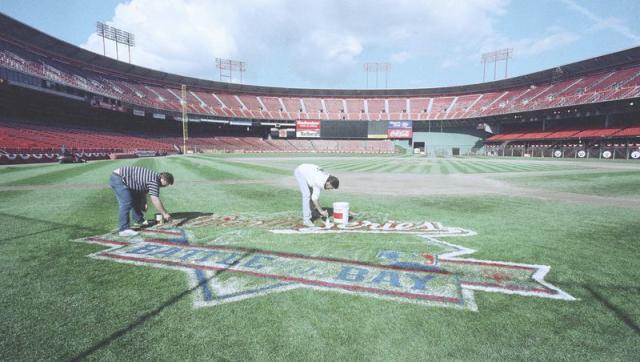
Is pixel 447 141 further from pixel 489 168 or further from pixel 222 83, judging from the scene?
pixel 222 83

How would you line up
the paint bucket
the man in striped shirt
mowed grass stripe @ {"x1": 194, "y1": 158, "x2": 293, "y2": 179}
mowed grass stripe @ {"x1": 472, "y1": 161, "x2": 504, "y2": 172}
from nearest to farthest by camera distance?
1. the man in striped shirt
2. the paint bucket
3. mowed grass stripe @ {"x1": 194, "y1": 158, "x2": 293, "y2": 179}
4. mowed grass stripe @ {"x1": 472, "y1": 161, "x2": 504, "y2": 172}

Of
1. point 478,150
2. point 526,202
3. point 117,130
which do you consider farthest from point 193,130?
point 526,202

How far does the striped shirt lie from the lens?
6227 mm

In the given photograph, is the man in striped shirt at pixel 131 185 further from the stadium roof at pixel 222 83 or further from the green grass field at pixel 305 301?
the stadium roof at pixel 222 83

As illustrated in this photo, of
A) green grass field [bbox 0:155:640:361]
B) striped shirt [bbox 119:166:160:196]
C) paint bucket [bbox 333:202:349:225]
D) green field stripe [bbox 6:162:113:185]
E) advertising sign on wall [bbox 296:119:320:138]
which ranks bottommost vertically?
green field stripe [bbox 6:162:113:185]

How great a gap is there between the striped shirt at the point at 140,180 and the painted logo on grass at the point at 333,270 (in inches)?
36.6

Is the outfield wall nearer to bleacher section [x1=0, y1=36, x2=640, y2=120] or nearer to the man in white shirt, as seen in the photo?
bleacher section [x1=0, y1=36, x2=640, y2=120]

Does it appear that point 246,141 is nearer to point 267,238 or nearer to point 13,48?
point 13,48

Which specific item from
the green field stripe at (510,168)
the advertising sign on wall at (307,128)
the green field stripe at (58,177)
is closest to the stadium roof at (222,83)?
the advertising sign on wall at (307,128)

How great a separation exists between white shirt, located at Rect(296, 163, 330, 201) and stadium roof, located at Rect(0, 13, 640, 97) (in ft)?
176

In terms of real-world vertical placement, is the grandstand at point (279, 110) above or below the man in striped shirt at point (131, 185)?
above

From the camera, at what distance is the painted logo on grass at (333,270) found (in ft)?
11.9

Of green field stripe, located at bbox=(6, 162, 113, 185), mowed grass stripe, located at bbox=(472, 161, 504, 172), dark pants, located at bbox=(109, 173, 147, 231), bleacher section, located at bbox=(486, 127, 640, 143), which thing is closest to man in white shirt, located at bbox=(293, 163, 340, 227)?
dark pants, located at bbox=(109, 173, 147, 231)

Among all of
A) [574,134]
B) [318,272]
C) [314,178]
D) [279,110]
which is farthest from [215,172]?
[279,110]
